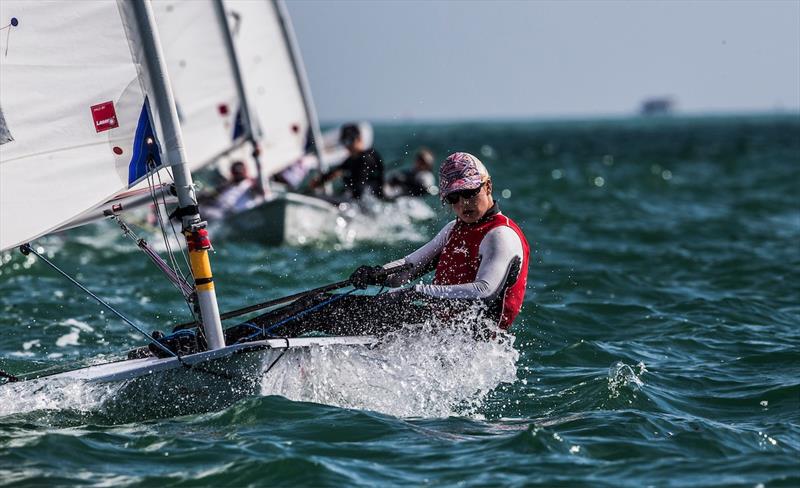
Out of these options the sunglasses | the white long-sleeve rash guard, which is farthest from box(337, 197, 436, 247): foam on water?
the white long-sleeve rash guard

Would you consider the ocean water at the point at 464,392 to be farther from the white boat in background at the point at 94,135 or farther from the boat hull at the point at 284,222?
the boat hull at the point at 284,222

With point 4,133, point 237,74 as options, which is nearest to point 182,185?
point 4,133

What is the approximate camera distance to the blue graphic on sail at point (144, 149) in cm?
548

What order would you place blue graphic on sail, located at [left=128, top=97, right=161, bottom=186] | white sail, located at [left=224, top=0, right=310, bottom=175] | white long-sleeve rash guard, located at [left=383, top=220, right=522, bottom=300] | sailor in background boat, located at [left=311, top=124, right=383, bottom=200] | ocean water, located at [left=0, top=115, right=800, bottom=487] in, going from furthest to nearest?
white sail, located at [left=224, top=0, right=310, bottom=175] → sailor in background boat, located at [left=311, top=124, right=383, bottom=200] → white long-sleeve rash guard, located at [left=383, top=220, right=522, bottom=300] → blue graphic on sail, located at [left=128, top=97, right=161, bottom=186] → ocean water, located at [left=0, top=115, right=800, bottom=487]

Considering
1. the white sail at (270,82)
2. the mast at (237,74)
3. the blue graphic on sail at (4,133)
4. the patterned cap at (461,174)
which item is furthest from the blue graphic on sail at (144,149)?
the white sail at (270,82)

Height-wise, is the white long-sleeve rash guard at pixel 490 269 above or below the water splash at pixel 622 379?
above

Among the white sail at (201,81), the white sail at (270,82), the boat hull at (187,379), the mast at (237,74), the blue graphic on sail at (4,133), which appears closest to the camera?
the boat hull at (187,379)

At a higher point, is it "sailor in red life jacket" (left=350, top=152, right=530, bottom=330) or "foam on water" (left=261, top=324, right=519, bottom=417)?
"sailor in red life jacket" (left=350, top=152, right=530, bottom=330)

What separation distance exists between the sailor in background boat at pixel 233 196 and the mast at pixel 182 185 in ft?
26.5

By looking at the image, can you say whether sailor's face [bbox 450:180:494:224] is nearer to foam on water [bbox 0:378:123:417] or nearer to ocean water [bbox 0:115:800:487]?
ocean water [bbox 0:115:800:487]

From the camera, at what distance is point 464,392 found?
5973mm

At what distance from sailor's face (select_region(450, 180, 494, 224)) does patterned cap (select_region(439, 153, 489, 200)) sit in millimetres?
73

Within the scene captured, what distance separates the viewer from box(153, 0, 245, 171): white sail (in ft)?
39.9

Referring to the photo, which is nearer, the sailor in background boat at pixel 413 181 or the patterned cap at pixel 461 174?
the patterned cap at pixel 461 174
